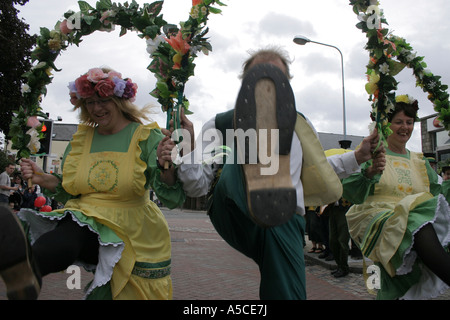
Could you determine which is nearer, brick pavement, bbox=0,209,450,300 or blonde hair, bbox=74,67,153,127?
blonde hair, bbox=74,67,153,127

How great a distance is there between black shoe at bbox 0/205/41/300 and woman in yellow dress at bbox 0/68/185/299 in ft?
0.69

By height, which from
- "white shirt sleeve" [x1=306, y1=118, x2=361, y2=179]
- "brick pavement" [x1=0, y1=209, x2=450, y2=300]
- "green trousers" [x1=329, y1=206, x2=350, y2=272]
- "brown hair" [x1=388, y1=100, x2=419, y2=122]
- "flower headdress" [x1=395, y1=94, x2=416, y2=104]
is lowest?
"brick pavement" [x1=0, y1=209, x2=450, y2=300]

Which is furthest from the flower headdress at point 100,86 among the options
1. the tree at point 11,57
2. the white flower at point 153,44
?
the tree at point 11,57

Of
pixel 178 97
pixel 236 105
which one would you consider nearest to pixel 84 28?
pixel 178 97

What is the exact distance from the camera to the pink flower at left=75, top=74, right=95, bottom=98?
2830 millimetres

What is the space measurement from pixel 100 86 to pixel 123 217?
91 centimetres

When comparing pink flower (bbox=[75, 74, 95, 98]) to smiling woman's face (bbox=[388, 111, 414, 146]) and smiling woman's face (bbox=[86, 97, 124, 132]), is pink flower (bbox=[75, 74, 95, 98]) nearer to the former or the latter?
smiling woman's face (bbox=[86, 97, 124, 132])

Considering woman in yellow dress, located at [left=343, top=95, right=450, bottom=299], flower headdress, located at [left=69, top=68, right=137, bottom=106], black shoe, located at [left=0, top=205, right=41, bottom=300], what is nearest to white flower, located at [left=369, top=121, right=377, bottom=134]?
woman in yellow dress, located at [left=343, top=95, right=450, bottom=299]

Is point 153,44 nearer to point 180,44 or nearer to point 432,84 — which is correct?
point 180,44

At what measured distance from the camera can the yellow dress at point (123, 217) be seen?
2.49 meters

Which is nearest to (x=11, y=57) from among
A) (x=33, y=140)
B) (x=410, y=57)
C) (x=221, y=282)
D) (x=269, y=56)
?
(x=221, y=282)

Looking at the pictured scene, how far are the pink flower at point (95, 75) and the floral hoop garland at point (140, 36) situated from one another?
33 cm
